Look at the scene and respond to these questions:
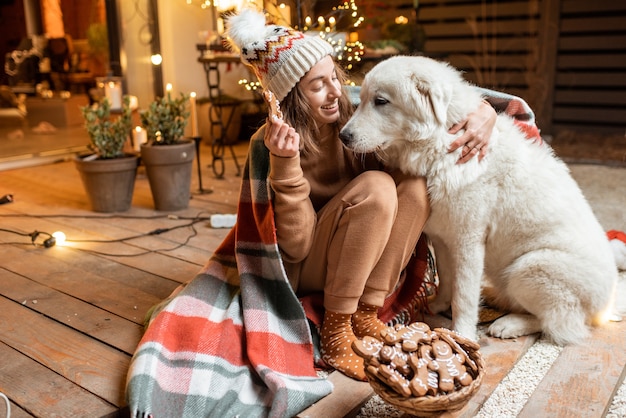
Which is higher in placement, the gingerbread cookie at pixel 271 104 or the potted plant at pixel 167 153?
the gingerbread cookie at pixel 271 104

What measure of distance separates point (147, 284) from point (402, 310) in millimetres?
1051

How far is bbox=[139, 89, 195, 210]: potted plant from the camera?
10.9 ft

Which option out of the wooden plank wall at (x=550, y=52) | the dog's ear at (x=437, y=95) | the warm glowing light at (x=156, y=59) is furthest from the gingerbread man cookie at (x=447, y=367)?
the wooden plank wall at (x=550, y=52)

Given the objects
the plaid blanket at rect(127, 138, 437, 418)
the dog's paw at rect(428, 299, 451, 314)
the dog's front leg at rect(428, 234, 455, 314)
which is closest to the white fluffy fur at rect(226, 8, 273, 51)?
the plaid blanket at rect(127, 138, 437, 418)

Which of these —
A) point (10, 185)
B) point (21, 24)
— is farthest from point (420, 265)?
point (21, 24)

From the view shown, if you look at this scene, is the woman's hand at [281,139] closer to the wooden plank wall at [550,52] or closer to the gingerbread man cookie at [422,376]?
the gingerbread man cookie at [422,376]

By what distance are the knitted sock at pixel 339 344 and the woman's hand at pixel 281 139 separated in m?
0.52

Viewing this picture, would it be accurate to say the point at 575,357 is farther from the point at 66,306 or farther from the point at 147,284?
the point at 66,306

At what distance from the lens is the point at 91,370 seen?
64.7 inches

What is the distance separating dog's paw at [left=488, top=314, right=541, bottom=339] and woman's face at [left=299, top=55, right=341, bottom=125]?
34.8 inches

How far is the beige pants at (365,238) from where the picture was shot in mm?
1646

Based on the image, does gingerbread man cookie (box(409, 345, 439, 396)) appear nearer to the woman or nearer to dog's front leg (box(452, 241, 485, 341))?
the woman

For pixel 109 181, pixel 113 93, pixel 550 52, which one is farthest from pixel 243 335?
pixel 550 52

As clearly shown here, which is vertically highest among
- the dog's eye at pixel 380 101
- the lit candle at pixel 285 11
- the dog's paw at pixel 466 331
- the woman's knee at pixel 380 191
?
the lit candle at pixel 285 11
